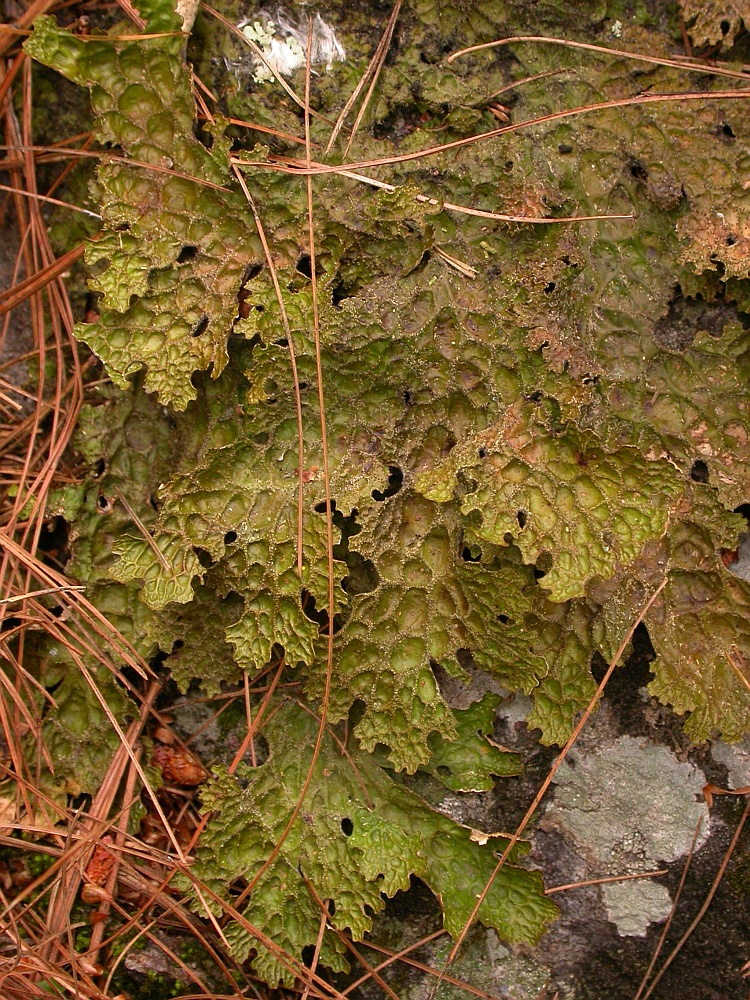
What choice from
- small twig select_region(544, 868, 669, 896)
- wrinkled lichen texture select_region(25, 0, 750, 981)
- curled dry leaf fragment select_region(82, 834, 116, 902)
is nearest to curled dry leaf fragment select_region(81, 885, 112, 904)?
curled dry leaf fragment select_region(82, 834, 116, 902)

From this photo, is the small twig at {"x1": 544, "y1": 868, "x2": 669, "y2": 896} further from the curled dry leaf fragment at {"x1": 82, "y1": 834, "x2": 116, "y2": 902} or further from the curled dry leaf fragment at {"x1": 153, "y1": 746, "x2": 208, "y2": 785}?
the curled dry leaf fragment at {"x1": 82, "y1": 834, "x2": 116, "y2": 902}

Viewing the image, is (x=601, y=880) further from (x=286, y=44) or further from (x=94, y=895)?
(x=286, y=44)

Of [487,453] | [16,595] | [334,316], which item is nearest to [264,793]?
[16,595]

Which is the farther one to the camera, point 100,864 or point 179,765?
point 179,765

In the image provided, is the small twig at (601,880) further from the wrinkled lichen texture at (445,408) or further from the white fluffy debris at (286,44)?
the white fluffy debris at (286,44)

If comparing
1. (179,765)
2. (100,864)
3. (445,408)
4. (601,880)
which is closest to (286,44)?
(445,408)

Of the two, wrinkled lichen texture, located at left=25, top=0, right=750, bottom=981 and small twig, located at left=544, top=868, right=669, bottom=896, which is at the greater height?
wrinkled lichen texture, located at left=25, top=0, right=750, bottom=981
